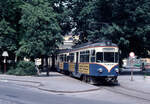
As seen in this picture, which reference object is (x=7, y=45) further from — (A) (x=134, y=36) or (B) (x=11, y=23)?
(A) (x=134, y=36)

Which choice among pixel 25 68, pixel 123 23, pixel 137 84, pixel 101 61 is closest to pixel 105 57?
pixel 101 61

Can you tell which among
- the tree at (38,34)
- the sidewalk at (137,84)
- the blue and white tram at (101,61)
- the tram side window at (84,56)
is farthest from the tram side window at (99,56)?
the tree at (38,34)

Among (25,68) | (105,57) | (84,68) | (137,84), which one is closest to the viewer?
(105,57)

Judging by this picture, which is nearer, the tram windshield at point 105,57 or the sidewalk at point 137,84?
the sidewalk at point 137,84

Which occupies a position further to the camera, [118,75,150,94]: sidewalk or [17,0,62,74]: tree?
[17,0,62,74]: tree

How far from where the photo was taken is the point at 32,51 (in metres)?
31.8

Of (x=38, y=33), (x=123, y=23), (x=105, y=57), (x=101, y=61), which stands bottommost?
(x=101, y=61)

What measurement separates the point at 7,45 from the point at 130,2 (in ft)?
54.2

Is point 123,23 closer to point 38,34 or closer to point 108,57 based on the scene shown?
point 38,34

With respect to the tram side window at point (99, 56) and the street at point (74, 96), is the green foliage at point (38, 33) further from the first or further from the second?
the tram side window at point (99, 56)

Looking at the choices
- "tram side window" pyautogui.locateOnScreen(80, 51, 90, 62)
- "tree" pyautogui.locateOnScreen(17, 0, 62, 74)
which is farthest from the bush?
"tram side window" pyautogui.locateOnScreen(80, 51, 90, 62)

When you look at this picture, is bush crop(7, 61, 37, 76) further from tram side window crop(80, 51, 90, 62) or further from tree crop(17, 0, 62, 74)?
A: tram side window crop(80, 51, 90, 62)

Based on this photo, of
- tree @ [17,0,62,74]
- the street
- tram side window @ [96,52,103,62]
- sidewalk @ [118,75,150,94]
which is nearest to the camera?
the street

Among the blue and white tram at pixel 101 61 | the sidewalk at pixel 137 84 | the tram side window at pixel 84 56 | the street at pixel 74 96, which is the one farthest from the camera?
the tram side window at pixel 84 56
